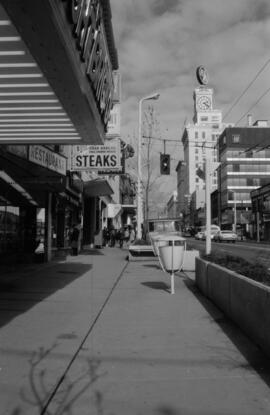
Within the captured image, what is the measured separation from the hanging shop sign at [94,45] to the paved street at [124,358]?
385 centimetres

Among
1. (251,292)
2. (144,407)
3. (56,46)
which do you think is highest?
(56,46)

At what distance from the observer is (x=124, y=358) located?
19.7 ft

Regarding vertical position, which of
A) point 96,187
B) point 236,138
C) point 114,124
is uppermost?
point 236,138

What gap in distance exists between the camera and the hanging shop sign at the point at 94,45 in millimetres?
5984

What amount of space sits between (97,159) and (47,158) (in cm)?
423

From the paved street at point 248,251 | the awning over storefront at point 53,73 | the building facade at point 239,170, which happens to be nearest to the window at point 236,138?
the building facade at point 239,170

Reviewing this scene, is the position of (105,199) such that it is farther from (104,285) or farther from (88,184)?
(104,285)

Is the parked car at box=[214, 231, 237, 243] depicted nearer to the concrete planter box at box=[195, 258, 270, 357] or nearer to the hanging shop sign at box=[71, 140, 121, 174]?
the hanging shop sign at box=[71, 140, 121, 174]

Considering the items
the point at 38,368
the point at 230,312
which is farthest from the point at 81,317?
the point at 38,368

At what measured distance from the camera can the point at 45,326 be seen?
7723mm

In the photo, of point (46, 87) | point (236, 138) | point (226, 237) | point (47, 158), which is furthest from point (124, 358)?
point (236, 138)

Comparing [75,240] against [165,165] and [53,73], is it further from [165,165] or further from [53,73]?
[53,73]

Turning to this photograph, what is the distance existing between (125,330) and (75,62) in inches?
157

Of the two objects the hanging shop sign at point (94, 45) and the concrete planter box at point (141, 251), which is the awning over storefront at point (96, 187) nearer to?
the concrete planter box at point (141, 251)
